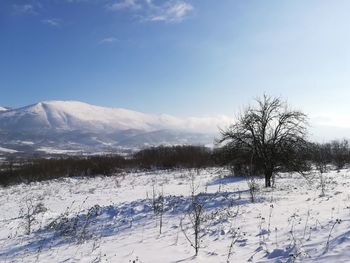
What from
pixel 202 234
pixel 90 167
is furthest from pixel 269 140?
pixel 90 167

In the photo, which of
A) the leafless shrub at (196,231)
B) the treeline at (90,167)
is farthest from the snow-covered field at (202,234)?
the treeline at (90,167)

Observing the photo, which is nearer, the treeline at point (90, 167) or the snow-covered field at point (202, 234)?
the snow-covered field at point (202, 234)

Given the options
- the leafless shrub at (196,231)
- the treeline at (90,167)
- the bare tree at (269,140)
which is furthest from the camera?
the treeline at (90,167)

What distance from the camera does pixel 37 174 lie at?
2392 inches

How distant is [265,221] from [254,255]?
3445 mm

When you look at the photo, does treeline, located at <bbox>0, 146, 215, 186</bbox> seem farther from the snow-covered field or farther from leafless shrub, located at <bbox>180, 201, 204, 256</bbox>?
leafless shrub, located at <bbox>180, 201, 204, 256</bbox>

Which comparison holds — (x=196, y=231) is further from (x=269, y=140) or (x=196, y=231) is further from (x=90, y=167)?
(x=90, y=167)

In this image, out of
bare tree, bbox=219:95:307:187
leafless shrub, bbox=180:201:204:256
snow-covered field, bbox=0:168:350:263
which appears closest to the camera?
snow-covered field, bbox=0:168:350:263

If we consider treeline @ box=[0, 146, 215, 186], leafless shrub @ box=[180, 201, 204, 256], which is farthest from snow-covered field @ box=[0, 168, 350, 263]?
treeline @ box=[0, 146, 215, 186]

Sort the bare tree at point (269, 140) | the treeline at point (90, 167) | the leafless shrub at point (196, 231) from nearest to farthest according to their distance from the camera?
1. the leafless shrub at point (196, 231)
2. the bare tree at point (269, 140)
3. the treeline at point (90, 167)

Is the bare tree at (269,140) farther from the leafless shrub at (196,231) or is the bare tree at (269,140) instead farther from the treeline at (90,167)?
the treeline at (90,167)

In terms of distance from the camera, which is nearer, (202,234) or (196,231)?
(196,231)

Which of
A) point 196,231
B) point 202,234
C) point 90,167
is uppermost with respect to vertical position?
point 90,167

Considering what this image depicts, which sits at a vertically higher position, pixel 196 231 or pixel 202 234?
pixel 196 231
